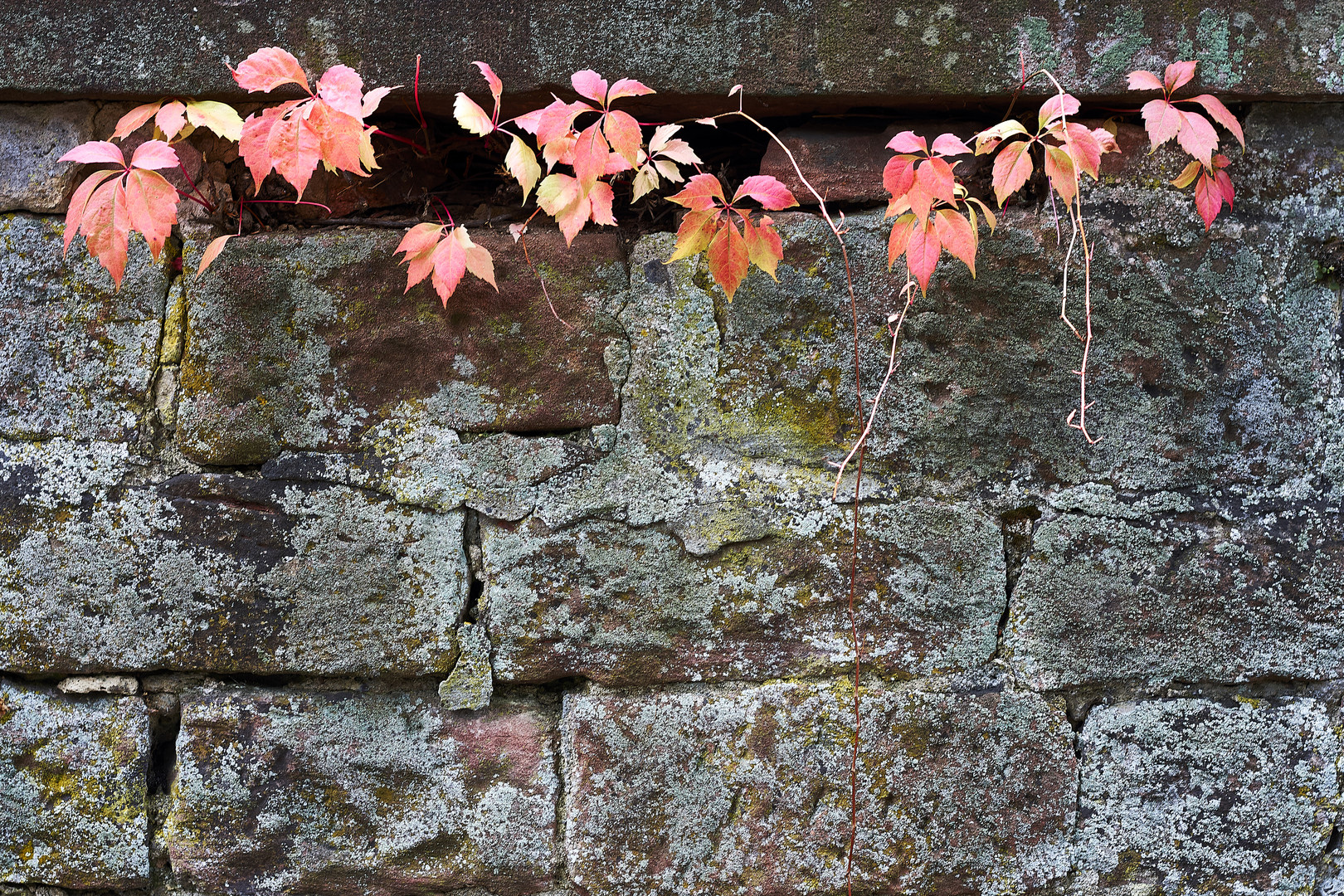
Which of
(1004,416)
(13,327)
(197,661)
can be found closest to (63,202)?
(13,327)

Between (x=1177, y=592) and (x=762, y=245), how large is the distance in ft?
3.01

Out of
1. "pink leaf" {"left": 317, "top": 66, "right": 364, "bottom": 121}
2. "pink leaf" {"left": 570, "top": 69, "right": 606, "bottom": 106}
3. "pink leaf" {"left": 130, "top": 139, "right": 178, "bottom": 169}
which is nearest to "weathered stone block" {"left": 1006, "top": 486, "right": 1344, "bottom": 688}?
"pink leaf" {"left": 570, "top": 69, "right": 606, "bottom": 106}

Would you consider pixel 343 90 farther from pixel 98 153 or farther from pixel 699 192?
pixel 699 192

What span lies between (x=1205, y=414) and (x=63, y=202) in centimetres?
193

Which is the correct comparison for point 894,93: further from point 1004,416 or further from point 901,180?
point 1004,416

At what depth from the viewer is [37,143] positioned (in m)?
1.37

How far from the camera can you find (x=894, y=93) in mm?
1313

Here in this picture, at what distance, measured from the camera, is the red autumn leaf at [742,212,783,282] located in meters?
1.28

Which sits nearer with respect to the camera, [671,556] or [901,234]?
[901,234]

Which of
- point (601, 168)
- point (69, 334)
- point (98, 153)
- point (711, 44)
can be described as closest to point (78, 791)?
point (69, 334)

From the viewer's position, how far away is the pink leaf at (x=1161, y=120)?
1.24m

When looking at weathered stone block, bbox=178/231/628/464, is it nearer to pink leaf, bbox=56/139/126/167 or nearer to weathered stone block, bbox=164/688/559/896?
pink leaf, bbox=56/139/126/167

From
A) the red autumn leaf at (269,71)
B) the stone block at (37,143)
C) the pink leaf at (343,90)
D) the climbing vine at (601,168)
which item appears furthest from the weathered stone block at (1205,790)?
the stone block at (37,143)

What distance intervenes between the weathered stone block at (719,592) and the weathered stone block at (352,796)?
169 mm
